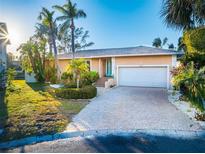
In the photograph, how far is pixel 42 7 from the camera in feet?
70.5

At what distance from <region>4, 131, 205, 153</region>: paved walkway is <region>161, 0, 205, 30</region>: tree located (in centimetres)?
681

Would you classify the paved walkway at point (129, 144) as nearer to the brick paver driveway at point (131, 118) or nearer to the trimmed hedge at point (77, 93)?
the brick paver driveway at point (131, 118)

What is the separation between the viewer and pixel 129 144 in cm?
543

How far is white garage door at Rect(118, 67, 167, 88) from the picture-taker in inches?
722

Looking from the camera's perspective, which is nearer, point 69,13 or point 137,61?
point 137,61

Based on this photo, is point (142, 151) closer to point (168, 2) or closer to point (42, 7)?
point (168, 2)

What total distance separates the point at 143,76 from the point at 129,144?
14103 mm

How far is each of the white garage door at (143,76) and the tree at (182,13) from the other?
23.7 ft

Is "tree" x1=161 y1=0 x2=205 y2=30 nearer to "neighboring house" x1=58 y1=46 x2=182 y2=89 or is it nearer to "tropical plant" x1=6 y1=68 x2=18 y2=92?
"neighboring house" x1=58 y1=46 x2=182 y2=89

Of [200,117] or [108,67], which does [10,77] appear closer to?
[108,67]

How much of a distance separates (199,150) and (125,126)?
2.62 m

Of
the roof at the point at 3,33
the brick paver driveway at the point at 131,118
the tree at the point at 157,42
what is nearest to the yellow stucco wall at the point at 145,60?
the brick paver driveway at the point at 131,118

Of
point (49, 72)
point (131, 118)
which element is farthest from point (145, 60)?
point (49, 72)

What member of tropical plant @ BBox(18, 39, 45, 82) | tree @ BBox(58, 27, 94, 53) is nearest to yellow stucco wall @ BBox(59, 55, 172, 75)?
tropical plant @ BBox(18, 39, 45, 82)
